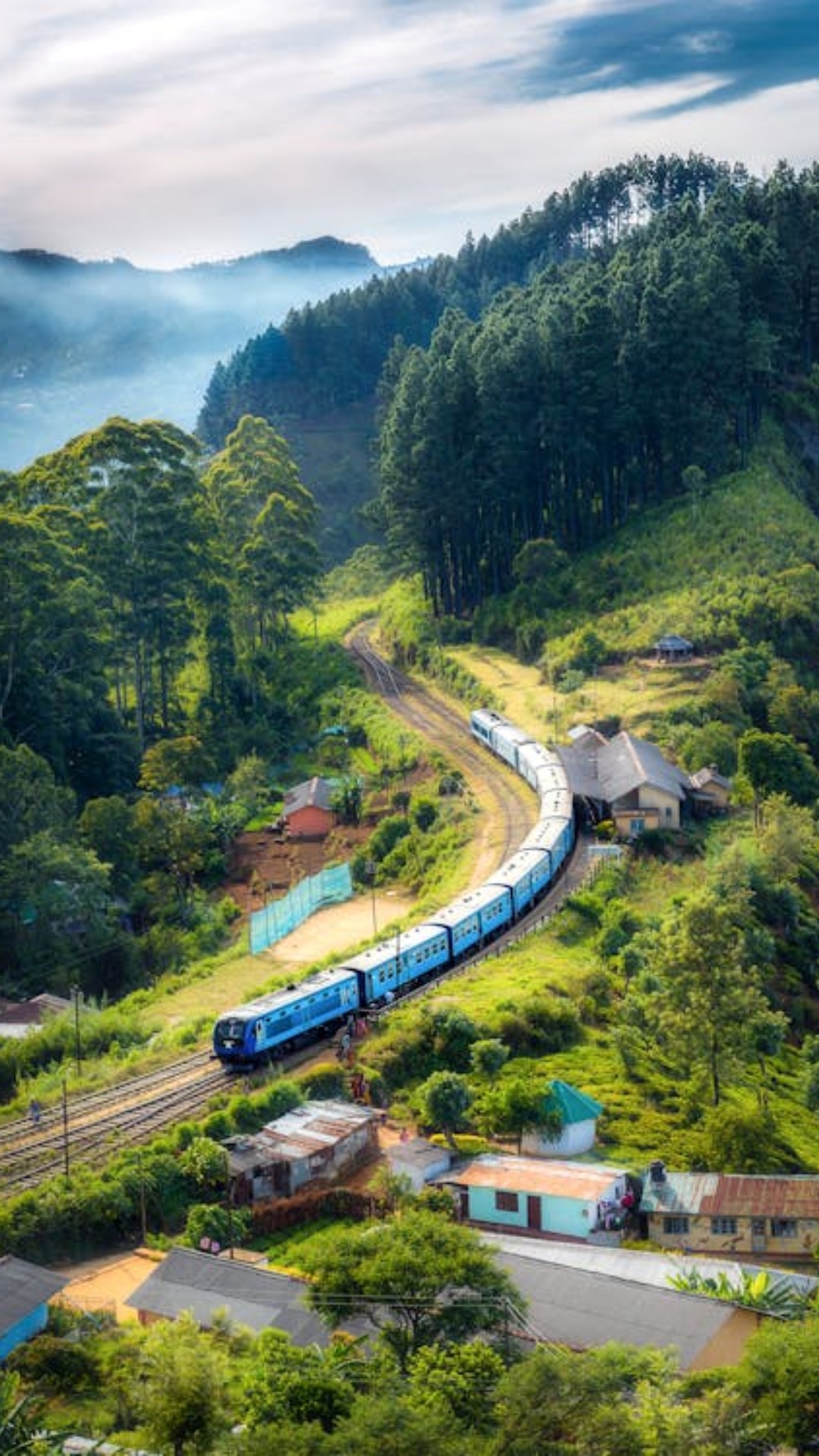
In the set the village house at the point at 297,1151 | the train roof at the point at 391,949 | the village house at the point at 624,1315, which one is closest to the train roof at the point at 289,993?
the train roof at the point at 391,949

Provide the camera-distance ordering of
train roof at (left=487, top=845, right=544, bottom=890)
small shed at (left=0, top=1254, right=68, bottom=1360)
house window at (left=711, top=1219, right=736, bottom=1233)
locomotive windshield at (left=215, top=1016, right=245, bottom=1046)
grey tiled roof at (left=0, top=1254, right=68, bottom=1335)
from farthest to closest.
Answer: train roof at (left=487, top=845, right=544, bottom=890), locomotive windshield at (left=215, top=1016, right=245, bottom=1046), house window at (left=711, top=1219, right=736, bottom=1233), grey tiled roof at (left=0, top=1254, right=68, bottom=1335), small shed at (left=0, top=1254, right=68, bottom=1360)

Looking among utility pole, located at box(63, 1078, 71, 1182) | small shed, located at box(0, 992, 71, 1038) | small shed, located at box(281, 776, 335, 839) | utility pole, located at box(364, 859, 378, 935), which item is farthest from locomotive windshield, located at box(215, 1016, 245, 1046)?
small shed, located at box(281, 776, 335, 839)

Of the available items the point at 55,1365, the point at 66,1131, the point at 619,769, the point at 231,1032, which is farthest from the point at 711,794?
the point at 55,1365

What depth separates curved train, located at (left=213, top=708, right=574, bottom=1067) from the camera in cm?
4347

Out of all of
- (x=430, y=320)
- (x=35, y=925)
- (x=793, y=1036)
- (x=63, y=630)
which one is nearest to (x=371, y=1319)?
(x=793, y=1036)

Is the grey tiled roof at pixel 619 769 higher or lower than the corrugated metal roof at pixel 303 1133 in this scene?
higher

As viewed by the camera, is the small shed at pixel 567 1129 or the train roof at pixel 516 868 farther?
the train roof at pixel 516 868

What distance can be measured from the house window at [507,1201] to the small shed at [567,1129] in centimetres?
302

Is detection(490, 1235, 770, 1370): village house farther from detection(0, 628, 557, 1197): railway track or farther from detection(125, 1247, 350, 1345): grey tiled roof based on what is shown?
detection(0, 628, 557, 1197): railway track

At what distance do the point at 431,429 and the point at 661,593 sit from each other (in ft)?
54.8

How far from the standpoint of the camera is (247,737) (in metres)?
79.9

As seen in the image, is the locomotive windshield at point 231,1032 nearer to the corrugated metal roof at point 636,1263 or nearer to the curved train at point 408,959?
the curved train at point 408,959

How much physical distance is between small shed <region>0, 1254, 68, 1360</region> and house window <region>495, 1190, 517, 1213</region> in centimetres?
934

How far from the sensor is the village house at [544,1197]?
35688 millimetres
